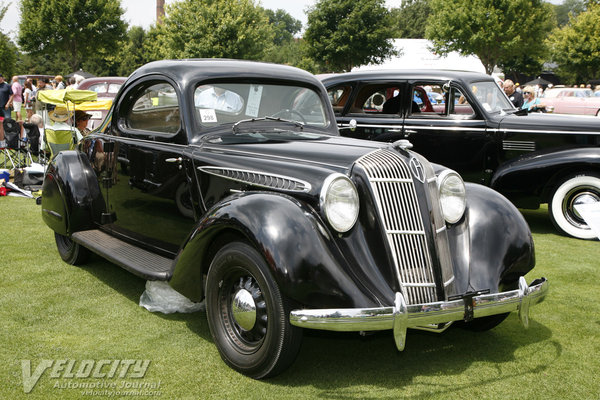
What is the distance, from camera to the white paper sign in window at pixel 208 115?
13.6 ft

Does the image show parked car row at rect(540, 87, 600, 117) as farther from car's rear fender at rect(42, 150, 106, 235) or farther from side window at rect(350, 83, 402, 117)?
car's rear fender at rect(42, 150, 106, 235)

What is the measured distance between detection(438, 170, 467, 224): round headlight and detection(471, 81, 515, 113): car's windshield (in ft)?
14.0

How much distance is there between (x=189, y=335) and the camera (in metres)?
3.79

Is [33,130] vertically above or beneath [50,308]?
above

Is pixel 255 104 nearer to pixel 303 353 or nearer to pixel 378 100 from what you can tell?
pixel 303 353

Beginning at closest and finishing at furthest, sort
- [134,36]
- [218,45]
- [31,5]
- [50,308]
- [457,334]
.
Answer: [457,334], [50,308], [218,45], [31,5], [134,36]

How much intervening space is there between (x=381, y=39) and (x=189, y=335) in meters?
38.4

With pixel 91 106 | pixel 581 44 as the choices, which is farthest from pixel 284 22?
pixel 91 106

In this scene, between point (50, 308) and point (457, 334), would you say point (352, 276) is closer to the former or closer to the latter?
point (457, 334)

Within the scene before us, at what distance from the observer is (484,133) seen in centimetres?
733

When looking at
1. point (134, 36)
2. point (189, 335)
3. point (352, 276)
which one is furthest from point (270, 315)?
point (134, 36)

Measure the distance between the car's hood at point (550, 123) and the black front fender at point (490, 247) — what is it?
Result: 373cm

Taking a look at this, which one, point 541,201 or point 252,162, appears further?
point 541,201

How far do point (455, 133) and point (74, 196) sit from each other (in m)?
4.86
